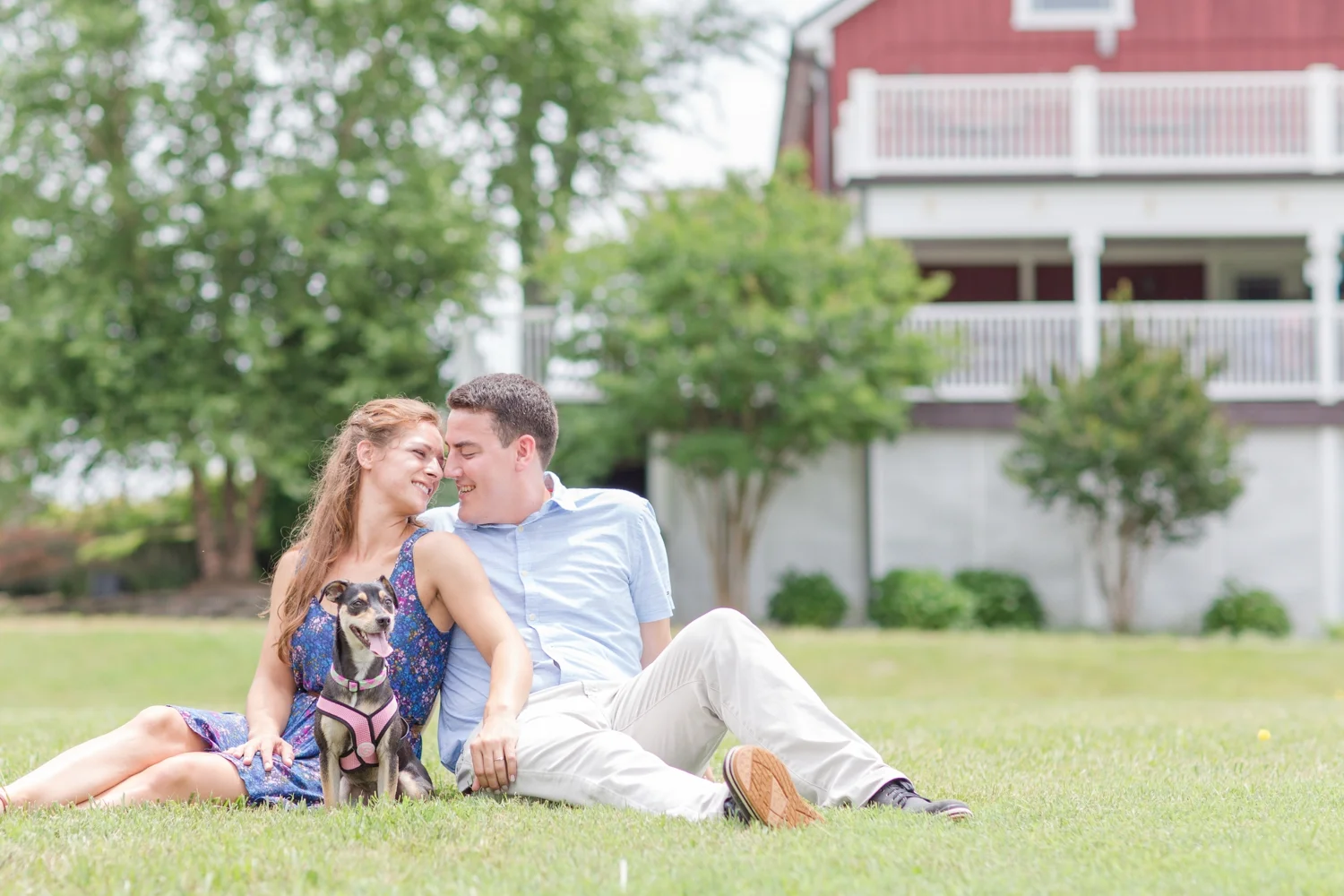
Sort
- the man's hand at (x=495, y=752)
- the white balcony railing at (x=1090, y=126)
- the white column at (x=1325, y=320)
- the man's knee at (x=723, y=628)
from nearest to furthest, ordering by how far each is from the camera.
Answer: the man's hand at (x=495, y=752) < the man's knee at (x=723, y=628) < the white column at (x=1325, y=320) < the white balcony railing at (x=1090, y=126)

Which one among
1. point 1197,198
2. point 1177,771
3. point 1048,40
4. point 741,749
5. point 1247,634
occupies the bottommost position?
point 1247,634

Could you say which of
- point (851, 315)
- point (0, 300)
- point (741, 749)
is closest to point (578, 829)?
point (741, 749)

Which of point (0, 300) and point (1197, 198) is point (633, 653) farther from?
point (0, 300)

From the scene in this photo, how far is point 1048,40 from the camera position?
2202 cm

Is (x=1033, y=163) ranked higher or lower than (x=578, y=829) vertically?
Result: higher

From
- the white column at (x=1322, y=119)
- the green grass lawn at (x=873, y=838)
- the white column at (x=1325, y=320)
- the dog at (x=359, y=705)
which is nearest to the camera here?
the green grass lawn at (x=873, y=838)

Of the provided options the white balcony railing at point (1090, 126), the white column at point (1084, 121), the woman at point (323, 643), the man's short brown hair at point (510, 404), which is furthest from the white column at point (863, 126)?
the woman at point (323, 643)

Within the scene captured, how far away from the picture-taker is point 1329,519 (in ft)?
63.4

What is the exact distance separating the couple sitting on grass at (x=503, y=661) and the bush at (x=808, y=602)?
1427cm

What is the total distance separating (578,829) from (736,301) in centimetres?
1405

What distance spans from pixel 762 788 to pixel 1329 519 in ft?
56.7

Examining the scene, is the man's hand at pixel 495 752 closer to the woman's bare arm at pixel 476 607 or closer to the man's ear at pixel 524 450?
the woman's bare arm at pixel 476 607

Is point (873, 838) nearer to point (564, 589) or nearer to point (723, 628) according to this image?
point (723, 628)

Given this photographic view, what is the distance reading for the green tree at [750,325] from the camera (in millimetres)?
17688
